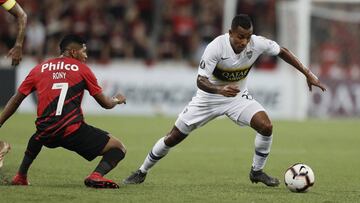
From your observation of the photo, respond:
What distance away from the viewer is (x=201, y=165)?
12.4 metres

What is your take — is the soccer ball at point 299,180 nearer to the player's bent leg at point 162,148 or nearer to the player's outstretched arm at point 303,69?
the player's outstretched arm at point 303,69

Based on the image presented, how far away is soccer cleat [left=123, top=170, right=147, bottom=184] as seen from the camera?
9.71 metres

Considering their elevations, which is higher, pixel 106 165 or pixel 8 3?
pixel 8 3

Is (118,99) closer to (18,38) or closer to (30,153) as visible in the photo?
(30,153)

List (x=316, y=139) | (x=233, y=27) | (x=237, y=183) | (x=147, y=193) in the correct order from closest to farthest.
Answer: (x=147, y=193)
(x=233, y=27)
(x=237, y=183)
(x=316, y=139)

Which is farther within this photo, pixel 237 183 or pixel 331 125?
pixel 331 125

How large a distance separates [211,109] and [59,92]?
2086 mm

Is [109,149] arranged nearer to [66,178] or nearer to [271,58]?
[66,178]

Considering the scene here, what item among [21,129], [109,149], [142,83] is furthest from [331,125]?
[109,149]

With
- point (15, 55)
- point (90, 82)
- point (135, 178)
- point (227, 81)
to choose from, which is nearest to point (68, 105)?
point (90, 82)

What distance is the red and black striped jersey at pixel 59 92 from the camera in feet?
28.5

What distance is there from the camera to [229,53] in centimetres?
964

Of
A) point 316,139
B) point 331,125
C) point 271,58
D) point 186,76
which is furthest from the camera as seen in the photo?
point 271,58

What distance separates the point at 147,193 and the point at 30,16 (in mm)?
16938
